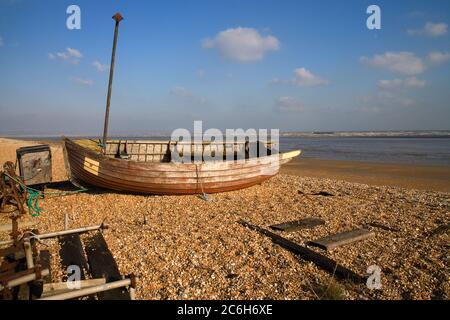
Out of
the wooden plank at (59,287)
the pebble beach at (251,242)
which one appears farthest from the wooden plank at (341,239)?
the wooden plank at (59,287)

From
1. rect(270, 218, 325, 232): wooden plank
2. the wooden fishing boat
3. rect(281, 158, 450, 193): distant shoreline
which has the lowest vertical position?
rect(270, 218, 325, 232): wooden plank

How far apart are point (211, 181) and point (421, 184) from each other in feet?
36.3

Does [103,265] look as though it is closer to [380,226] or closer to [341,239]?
[341,239]

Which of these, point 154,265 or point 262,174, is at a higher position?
point 262,174

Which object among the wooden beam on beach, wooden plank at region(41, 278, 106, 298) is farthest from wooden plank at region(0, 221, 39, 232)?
the wooden beam on beach

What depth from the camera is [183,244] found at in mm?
5879

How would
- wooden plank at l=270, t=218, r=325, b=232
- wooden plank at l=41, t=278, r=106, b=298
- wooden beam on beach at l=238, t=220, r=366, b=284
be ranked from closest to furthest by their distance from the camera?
wooden plank at l=41, t=278, r=106, b=298
wooden beam on beach at l=238, t=220, r=366, b=284
wooden plank at l=270, t=218, r=325, b=232

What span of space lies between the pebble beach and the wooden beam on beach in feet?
0.40

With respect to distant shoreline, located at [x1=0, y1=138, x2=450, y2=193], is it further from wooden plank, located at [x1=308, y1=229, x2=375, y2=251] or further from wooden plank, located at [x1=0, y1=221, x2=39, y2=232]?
wooden plank, located at [x1=0, y1=221, x2=39, y2=232]

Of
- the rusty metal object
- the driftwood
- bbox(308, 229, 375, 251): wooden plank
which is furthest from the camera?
the rusty metal object

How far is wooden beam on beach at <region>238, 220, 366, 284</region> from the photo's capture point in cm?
461

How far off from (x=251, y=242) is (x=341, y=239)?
186 centimetres
